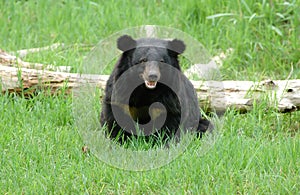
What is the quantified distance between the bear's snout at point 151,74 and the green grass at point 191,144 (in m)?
0.65

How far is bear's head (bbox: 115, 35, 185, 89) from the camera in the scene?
5.44 metres

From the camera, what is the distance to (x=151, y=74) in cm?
537

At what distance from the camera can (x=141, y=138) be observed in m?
5.64

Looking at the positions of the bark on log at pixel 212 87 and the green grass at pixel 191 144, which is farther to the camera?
the bark on log at pixel 212 87

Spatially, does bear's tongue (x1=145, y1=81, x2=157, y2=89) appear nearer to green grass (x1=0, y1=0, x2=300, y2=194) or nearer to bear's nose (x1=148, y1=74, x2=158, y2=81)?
bear's nose (x1=148, y1=74, x2=158, y2=81)

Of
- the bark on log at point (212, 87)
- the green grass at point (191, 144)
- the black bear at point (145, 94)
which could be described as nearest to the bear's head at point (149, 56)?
the black bear at point (145, 94)

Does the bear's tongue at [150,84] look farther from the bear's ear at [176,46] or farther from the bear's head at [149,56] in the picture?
the bear's ear at [176,46]

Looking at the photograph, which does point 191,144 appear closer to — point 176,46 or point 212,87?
point 176,46

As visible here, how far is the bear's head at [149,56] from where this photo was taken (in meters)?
5.44

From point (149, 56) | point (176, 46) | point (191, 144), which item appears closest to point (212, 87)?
point (176, 46)

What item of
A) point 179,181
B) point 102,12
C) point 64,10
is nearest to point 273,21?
point 102,12

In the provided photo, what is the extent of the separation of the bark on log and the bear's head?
94cm

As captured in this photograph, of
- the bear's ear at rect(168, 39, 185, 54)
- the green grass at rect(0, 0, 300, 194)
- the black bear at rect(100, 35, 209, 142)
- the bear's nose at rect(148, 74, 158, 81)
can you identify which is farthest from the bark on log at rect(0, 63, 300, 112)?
the bear's nose at rect(148, 74, 158, 81)

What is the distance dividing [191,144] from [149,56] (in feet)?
2.77
